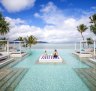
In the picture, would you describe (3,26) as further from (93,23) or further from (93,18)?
(93,23)

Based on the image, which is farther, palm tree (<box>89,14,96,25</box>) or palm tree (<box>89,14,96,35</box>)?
palm tree (<box>89,14,96,25</box>)

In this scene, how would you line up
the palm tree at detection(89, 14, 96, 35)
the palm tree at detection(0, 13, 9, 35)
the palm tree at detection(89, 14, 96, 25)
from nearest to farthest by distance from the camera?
the palm tree at detection(0, 13, 9, 35) < the palm tree at detection(89, 14, 96, 35) < the palm tree at detection(89, 14, 96, 25)

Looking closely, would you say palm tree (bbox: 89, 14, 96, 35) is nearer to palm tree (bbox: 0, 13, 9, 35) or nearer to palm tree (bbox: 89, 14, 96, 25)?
palm tree (bbox: 89, 14, 96, 25)

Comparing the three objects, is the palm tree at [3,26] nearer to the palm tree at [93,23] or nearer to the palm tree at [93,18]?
the palm tree at [93,23]

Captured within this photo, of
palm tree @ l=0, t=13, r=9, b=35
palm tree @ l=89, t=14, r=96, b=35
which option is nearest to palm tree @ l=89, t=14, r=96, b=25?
palm tree @ l=89, t=14, r=96, b=35

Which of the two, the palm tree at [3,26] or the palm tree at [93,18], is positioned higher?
the palm tree at [93,18]

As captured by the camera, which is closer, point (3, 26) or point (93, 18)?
point (3, 26)

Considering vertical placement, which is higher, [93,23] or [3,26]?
[93,23]

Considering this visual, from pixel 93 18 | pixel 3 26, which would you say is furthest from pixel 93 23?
pixel 3 26

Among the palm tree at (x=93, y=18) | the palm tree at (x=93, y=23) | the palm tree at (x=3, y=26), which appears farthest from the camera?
the palm tree at (x=93, y=18)

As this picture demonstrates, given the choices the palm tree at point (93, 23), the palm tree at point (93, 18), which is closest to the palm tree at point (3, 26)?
the palm tree at point (93, 23)

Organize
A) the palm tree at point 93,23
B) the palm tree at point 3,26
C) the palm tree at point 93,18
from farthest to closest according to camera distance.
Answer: the palm tree at point 93,18, the palm tree at point 93,23, the palm tree at point 3,26

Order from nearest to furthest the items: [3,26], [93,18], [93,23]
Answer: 1. [3,26]
2. [93,18]
3. [93,23]

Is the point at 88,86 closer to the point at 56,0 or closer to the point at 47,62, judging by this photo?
the point at 47,62
